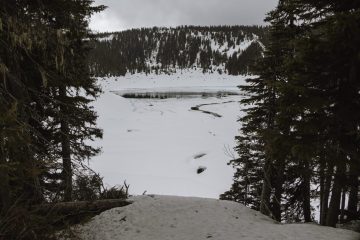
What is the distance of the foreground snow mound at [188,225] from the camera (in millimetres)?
7465

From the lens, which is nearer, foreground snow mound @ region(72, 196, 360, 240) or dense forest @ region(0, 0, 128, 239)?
dense forest @ region(0, 0, 128, 239)

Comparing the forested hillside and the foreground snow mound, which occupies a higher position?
the forested hillside

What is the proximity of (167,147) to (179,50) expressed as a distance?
138310 millimetres

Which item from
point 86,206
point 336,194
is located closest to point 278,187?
point 336,194

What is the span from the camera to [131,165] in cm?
2397

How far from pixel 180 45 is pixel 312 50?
537ft

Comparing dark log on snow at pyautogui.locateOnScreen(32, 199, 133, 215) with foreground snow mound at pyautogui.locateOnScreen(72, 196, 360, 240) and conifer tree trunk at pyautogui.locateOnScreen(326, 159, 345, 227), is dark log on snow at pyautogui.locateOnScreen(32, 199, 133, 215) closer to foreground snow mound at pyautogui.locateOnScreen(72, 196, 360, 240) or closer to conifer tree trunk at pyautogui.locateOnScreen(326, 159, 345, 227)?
foreground snow mound at pyautogui.locateOnScreen(72, 196, 360, 240)

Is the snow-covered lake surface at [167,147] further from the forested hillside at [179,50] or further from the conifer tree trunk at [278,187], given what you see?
the forested hillside at [179,50]

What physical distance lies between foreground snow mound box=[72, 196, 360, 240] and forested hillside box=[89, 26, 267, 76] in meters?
105

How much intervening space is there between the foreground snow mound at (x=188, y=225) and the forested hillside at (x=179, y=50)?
10501 centimetres

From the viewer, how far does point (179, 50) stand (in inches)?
6363

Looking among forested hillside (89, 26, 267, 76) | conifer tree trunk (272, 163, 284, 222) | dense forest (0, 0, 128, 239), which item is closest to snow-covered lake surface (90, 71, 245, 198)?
conifer tree trunk (272, 163, 284, 222)

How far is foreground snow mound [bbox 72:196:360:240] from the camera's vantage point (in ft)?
24.5

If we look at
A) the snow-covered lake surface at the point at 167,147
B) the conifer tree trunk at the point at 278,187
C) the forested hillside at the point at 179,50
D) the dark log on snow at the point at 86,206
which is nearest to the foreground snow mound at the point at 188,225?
the dark log on snow at the point at 86,206
